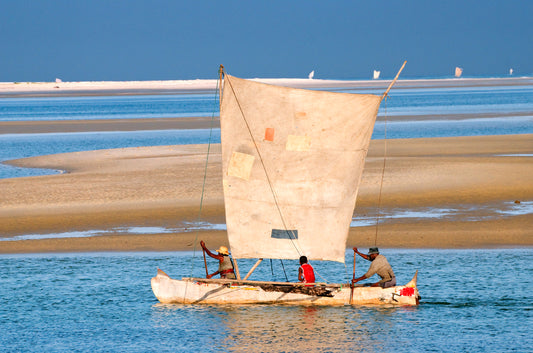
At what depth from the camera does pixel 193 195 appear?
37875 millimetres

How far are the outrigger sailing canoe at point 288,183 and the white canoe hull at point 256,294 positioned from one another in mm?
25

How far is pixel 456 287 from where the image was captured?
22.4 metres

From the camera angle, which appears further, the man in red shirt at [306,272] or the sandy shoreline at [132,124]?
the sandy shoreline at [132,124]

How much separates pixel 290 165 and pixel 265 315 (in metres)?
3.92

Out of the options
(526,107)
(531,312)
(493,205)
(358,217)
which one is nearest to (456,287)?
(531,312)

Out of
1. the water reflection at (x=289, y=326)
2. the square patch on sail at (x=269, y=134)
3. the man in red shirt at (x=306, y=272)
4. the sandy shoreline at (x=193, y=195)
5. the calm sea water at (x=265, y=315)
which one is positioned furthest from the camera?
the sandy shoreline at (x=193, y=195)

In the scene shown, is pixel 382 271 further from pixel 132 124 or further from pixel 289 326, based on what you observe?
pixel 132 124

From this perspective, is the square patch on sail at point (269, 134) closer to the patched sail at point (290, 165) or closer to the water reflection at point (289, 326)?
the patched sail at point (290, 165)

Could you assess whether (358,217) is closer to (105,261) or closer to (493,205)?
(493,205)

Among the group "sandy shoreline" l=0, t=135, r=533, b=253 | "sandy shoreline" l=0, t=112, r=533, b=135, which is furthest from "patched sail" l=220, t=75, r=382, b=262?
"sandy shoreline" l=0, t=112, r=533, b=135

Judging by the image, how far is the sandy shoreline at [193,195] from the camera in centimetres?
2928

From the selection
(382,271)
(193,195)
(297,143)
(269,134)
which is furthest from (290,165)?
(193,195)

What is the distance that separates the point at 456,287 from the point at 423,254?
14.3 feet

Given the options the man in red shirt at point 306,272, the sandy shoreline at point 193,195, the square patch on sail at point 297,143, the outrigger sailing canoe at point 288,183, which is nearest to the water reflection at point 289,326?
the outrigger sailing canoe at point 288,183
